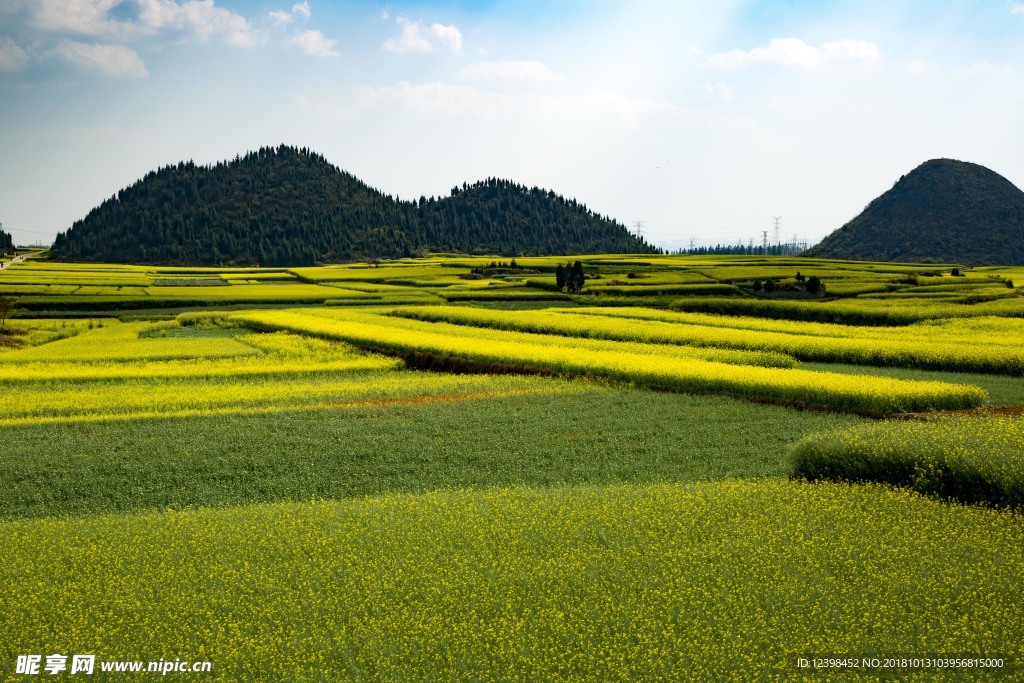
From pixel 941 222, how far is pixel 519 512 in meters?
168

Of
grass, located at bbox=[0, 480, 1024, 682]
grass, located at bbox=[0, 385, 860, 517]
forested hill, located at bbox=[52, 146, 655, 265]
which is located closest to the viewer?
grass, located at bbox=[0, 480, 1024, 682]

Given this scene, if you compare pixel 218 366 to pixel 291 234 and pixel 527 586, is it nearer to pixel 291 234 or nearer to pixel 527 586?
pixel 527 586

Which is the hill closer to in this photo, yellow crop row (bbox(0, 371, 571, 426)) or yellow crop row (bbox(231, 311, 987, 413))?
yellow crop row (bbox(231, 311, 987, 413))

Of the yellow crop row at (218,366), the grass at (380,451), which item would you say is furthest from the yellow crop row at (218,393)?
the grass at (380,451)

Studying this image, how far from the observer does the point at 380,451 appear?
662 inches

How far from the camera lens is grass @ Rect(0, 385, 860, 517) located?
14.6m

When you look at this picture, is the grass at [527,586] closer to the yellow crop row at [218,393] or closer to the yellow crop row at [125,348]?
the yellow crop row at [218,393]

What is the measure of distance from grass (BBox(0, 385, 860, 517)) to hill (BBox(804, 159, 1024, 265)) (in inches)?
5467

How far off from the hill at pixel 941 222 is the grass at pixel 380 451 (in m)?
139

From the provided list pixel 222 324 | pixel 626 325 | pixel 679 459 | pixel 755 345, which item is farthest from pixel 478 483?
pixel 222 324

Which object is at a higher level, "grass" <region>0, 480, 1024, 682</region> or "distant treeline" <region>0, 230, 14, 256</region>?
"distant treeline" <region>0, 230, 14, 256</region>

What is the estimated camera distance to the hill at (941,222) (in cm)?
14450

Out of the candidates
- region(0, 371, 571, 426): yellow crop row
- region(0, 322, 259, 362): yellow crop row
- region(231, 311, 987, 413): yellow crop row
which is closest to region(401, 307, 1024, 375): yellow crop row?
region(231, 311, 987, 413): yellow crop row

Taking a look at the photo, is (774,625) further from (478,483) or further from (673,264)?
(673,264)
